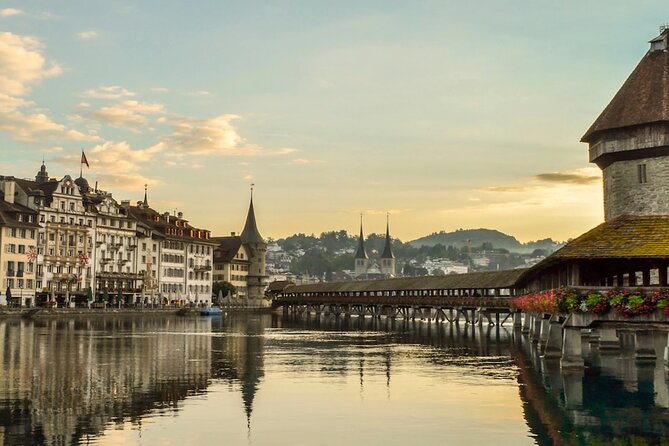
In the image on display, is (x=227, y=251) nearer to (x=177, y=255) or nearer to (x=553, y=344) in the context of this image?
(x=177, y=255)

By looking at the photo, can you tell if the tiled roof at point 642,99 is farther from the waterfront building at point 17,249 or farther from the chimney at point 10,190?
the chimney at point 10,190

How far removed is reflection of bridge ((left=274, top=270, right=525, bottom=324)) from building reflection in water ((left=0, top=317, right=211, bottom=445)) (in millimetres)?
36142

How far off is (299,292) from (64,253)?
45.7 m

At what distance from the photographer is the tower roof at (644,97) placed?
44.7 meters

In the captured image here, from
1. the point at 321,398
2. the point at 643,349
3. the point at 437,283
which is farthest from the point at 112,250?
the point at 321,398

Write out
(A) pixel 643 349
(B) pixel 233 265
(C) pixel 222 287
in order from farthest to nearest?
(B) pixel 233 265
(C) pixel 222 287
(A) pixel 643 349

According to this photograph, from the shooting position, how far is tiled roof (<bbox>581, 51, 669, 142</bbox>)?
4469 cm

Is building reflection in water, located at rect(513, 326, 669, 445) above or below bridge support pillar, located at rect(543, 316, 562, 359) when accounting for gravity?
below

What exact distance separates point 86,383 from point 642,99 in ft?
100

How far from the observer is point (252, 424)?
26.1m

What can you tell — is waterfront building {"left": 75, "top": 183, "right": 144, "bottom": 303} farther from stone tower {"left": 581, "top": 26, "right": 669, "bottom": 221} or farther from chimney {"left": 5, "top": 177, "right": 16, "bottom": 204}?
stone tower {"left": 581, "top": 26, "right": 669, "bottom": 221}

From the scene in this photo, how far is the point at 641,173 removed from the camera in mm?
45062

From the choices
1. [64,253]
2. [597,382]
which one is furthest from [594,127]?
[64,253]

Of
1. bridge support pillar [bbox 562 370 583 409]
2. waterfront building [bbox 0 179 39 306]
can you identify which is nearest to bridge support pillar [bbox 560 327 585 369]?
bridge support pillar [bbox 562 370 583 409]
